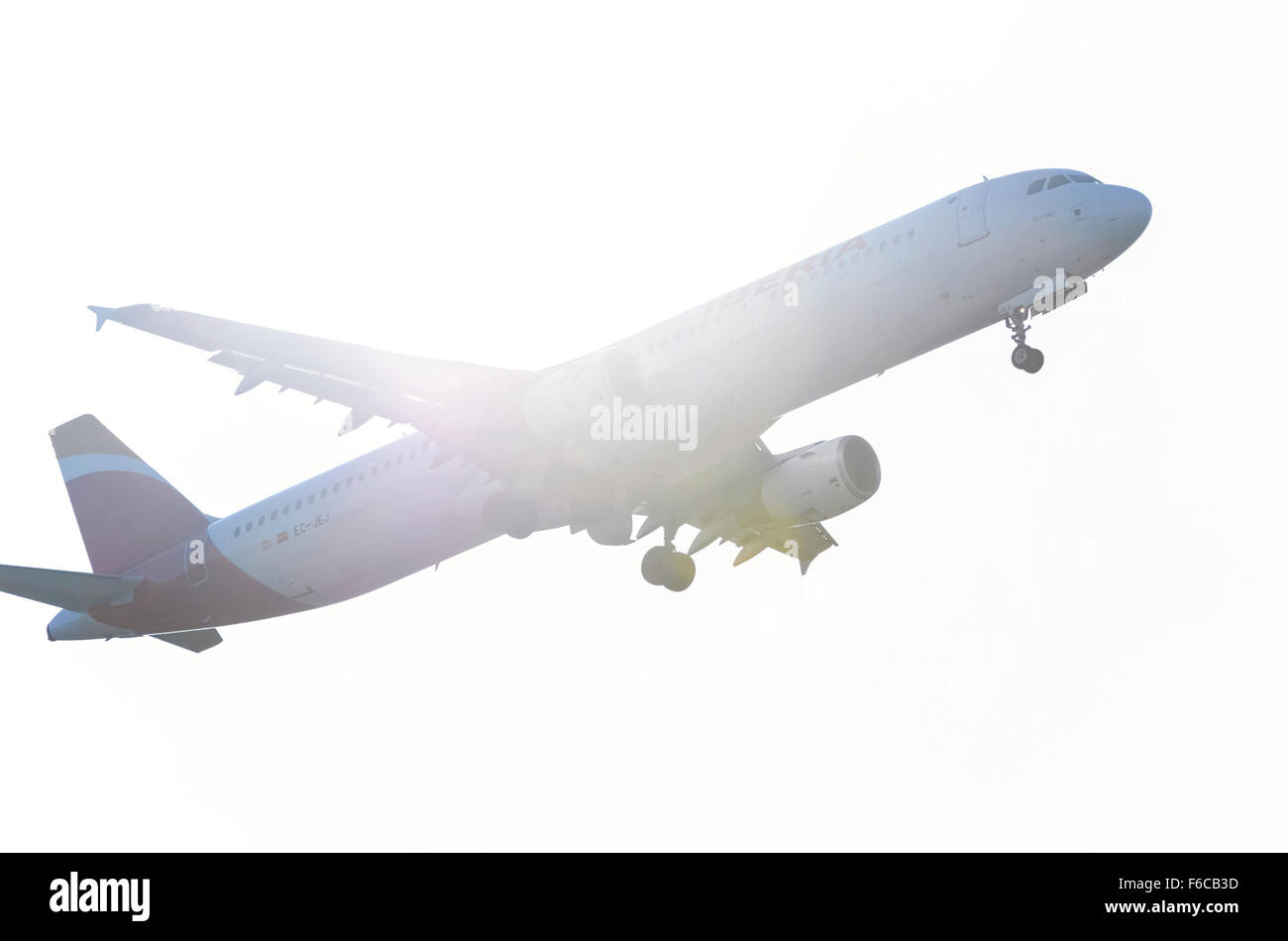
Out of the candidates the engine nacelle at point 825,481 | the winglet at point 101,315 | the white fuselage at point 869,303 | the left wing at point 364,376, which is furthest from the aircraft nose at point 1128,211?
the winglet at point 101,315

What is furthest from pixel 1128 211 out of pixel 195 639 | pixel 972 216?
pixel 195 639

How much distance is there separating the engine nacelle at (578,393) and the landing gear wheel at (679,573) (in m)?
5.62

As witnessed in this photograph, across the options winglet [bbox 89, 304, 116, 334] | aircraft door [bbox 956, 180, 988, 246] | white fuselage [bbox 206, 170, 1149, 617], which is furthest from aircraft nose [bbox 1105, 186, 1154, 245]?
winglet [bbox 89, 304, 116, 334]

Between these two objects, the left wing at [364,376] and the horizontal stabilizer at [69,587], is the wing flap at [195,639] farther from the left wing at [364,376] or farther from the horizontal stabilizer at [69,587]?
the left wing at [364,376]

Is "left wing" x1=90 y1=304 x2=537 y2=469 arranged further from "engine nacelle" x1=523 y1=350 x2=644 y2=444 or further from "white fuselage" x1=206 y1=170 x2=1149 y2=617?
"white fuselage" x1=206 y1=170 x2=1149 y2=617

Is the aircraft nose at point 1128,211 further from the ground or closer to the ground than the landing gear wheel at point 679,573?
further from the ground

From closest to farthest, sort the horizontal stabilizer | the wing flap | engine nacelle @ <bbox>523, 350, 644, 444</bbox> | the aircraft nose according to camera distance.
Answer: the aircraft nose → engine nacelle @ <bbox>523, 350, 644, 444</bbox> → the horizontal stabilizer → the wing flap

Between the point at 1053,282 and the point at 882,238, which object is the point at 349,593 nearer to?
the point at 882,238

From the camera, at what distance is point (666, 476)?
31016 mm

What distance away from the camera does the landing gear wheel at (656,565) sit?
34.2 meters

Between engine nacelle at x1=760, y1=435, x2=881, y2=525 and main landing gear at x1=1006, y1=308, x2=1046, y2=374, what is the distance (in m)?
6.11

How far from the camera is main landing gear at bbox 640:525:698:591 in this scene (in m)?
34.2

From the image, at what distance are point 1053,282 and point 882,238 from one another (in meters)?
3.21

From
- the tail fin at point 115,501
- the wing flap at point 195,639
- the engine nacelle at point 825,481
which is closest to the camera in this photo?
the engine nacelle at point 825,481
